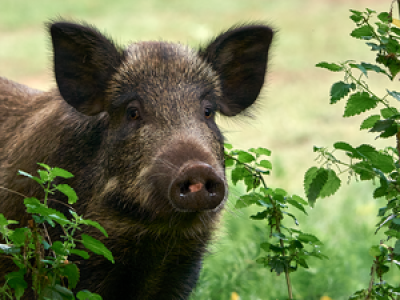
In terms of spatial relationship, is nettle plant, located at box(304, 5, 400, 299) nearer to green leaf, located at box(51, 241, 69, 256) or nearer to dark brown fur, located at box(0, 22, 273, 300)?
dark brown fur, located at box(0, 22, 273, 300)

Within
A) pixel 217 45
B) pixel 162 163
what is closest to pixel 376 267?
pixel 162 163

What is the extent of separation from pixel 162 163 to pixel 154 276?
0.92 meters

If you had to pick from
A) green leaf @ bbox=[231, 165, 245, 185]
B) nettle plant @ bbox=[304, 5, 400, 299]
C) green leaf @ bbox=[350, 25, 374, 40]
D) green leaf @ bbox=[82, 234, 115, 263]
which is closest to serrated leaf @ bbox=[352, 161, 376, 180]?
nettle plant @ bbox=[304, 5, 400, 299]

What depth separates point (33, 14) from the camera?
57.6 feet

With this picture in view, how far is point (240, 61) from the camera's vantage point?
4.13 metres

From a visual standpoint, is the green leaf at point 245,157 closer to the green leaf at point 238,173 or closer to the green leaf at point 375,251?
the green leaf at point 238,173

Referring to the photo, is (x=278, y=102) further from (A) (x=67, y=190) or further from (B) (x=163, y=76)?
(A) (x=67, y=190)

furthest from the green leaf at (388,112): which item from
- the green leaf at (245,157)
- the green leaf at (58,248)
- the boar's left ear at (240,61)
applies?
the green leaf at (58,248)

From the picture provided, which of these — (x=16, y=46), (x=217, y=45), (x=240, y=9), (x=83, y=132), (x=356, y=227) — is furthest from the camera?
(x=240, y=9)

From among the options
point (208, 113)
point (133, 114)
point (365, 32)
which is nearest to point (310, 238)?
point (208, 113)

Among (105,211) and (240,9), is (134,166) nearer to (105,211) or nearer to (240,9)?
(105,211)

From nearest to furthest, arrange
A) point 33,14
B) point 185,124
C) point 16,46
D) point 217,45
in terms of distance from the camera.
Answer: point 185,124, point 217,45, point 16,46, point 33,14

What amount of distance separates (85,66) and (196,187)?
1309 millimetres

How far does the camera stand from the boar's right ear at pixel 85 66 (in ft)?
11.9
